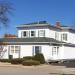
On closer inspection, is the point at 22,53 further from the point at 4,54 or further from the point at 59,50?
the point at 59,50

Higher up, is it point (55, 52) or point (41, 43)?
point (41, 43)

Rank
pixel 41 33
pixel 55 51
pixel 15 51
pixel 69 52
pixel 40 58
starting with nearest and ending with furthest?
1. pixel 40 58
2. pixel 15 51
3. pixel 55 51
4. pixel 41 33
5. pixel 69 52

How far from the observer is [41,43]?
5231cm

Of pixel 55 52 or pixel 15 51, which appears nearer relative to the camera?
pixel 15 51

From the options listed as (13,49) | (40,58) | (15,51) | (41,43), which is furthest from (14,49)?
(40,58)

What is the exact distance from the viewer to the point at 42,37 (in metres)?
55.6

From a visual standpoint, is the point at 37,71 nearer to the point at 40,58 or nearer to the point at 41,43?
the point at 40,58

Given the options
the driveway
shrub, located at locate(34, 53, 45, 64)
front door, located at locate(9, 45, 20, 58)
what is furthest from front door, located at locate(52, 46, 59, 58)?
the driveway

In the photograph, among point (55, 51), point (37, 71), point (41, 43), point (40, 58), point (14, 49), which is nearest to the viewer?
point (37, 71)

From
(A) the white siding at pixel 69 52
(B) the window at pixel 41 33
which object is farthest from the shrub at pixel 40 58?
(A) the white siding at pixel 69 52

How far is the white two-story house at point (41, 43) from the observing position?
5259 cm

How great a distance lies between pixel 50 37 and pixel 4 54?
27.7 feet

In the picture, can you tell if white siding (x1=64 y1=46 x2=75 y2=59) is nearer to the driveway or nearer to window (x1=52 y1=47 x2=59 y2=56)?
window (x1=52 y1=47 x2=59 y2=56)

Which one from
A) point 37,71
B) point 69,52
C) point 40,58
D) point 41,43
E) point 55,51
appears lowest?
point 37,71
